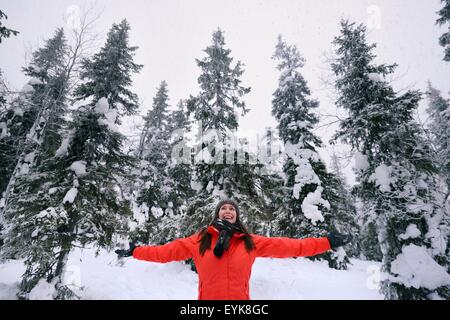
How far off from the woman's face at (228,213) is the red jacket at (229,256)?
1.43ft

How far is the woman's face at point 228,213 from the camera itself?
383 centimetres

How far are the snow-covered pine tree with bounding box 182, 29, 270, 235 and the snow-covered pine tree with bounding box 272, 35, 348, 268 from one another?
3.86 meters

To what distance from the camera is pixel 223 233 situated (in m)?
3.32

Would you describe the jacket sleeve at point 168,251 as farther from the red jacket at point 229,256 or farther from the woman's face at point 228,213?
the woman's face at point 228,213

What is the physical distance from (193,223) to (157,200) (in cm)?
938

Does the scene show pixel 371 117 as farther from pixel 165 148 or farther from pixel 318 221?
pixel 165 148

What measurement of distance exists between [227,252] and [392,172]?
9075 millimetres

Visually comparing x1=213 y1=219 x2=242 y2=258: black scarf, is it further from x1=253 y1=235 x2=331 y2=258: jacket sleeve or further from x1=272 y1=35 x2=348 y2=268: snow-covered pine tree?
x1=272 y1=35 x2=348 y2=268: snow-covered pine tree

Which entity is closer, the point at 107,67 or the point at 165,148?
the point at 107,67

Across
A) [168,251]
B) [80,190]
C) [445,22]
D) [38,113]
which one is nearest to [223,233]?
[168,251]

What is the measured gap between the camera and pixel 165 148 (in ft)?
70.7

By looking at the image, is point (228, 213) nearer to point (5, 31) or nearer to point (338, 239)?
point (338, 239)

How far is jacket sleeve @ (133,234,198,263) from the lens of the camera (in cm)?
352
